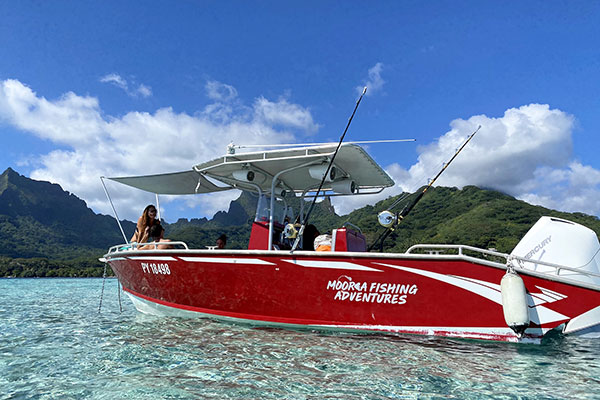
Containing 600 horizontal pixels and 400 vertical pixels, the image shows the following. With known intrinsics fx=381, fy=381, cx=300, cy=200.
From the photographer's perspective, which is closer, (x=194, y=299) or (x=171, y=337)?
(x=171, y=337)

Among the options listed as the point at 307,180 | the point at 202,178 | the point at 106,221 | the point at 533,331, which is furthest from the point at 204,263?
the point at 106,221

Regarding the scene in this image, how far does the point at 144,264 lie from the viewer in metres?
6.73

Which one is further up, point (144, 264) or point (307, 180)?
point (307, 180)

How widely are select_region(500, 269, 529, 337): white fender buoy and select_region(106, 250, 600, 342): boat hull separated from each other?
216 mm

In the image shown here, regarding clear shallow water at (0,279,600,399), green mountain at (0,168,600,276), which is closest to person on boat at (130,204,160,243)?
green mountain at (0,168,600,276)

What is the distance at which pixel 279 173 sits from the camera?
6090 millimetres

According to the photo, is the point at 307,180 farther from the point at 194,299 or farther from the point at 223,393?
the point at 223,393

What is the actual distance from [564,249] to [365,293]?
8.64 ft

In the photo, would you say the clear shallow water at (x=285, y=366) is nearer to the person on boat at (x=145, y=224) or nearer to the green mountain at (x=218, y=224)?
the green mountain at (x=218, y=224)

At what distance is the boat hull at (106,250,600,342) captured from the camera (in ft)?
14.5

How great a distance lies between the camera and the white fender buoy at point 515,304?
414cm

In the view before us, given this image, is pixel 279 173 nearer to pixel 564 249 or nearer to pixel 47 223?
pixel 564 249

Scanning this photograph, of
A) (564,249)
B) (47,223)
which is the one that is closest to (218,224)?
(47,223)

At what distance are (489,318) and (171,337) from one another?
13.2 feet
